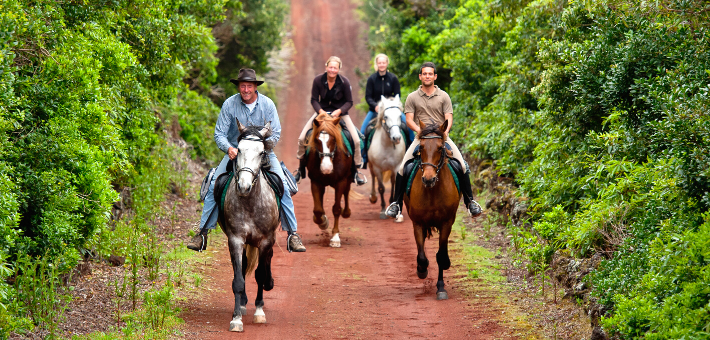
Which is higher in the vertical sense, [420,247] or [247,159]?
[247,159]

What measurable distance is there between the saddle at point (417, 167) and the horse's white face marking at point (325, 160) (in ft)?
9.03

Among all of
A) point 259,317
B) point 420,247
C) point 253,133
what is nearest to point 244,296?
point 259,317

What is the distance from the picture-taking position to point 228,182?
8.29 metres

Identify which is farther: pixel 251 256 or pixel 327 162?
pixel 327 162

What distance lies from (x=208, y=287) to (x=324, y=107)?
499 cm

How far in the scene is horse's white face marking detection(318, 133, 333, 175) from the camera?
1250cm

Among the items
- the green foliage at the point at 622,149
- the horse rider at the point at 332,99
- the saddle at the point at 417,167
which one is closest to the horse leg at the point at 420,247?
the saddle at the point at 417,167

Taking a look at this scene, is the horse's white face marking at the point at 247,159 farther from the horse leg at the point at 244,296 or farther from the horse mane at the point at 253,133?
the horse leg at the point at 244,296

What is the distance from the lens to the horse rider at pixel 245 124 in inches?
335

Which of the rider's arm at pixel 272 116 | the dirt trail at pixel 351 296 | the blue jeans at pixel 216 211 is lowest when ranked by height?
the dirt trail at pixel 351 296

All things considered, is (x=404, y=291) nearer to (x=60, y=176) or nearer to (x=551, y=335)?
(x=551, y=335)

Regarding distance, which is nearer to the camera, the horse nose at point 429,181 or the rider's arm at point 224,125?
the rider's arm at point 224,125

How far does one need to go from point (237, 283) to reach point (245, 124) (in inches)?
80.8

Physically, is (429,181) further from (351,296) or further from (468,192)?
(351,296)
